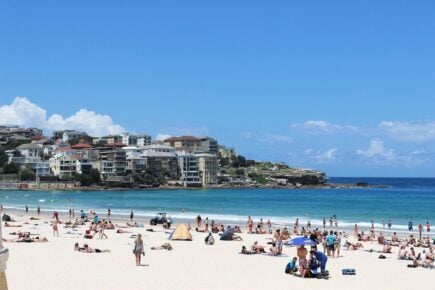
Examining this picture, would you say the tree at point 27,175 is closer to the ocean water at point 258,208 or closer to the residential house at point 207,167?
the residential house at point 207,167

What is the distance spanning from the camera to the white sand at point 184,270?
1575 cm

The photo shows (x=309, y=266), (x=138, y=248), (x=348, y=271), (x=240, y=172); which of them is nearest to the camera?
(x=309, y=266)

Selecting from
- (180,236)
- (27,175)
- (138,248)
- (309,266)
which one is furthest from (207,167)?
(309,266)

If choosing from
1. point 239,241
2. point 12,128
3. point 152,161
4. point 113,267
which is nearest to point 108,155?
point 152,161

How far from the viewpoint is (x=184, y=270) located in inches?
725

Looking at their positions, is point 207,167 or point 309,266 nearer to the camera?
point 309,266

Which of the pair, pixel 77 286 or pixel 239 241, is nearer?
pixel 77 286

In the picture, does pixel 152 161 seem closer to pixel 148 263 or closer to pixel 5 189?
pixel 5 189

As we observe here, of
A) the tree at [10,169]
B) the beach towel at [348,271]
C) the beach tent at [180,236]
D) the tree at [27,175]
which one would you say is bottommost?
the beach towel at [348,271]

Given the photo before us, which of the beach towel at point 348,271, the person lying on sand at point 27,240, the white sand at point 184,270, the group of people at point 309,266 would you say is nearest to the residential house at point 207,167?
the person lying on sand at point 27,240

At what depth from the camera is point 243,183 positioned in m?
159

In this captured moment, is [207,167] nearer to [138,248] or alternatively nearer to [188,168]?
[188,168]

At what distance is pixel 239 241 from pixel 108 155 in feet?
376

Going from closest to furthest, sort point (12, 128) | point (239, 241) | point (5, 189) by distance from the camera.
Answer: point (239, 241) < point (5, 189) < point (12, 128)
